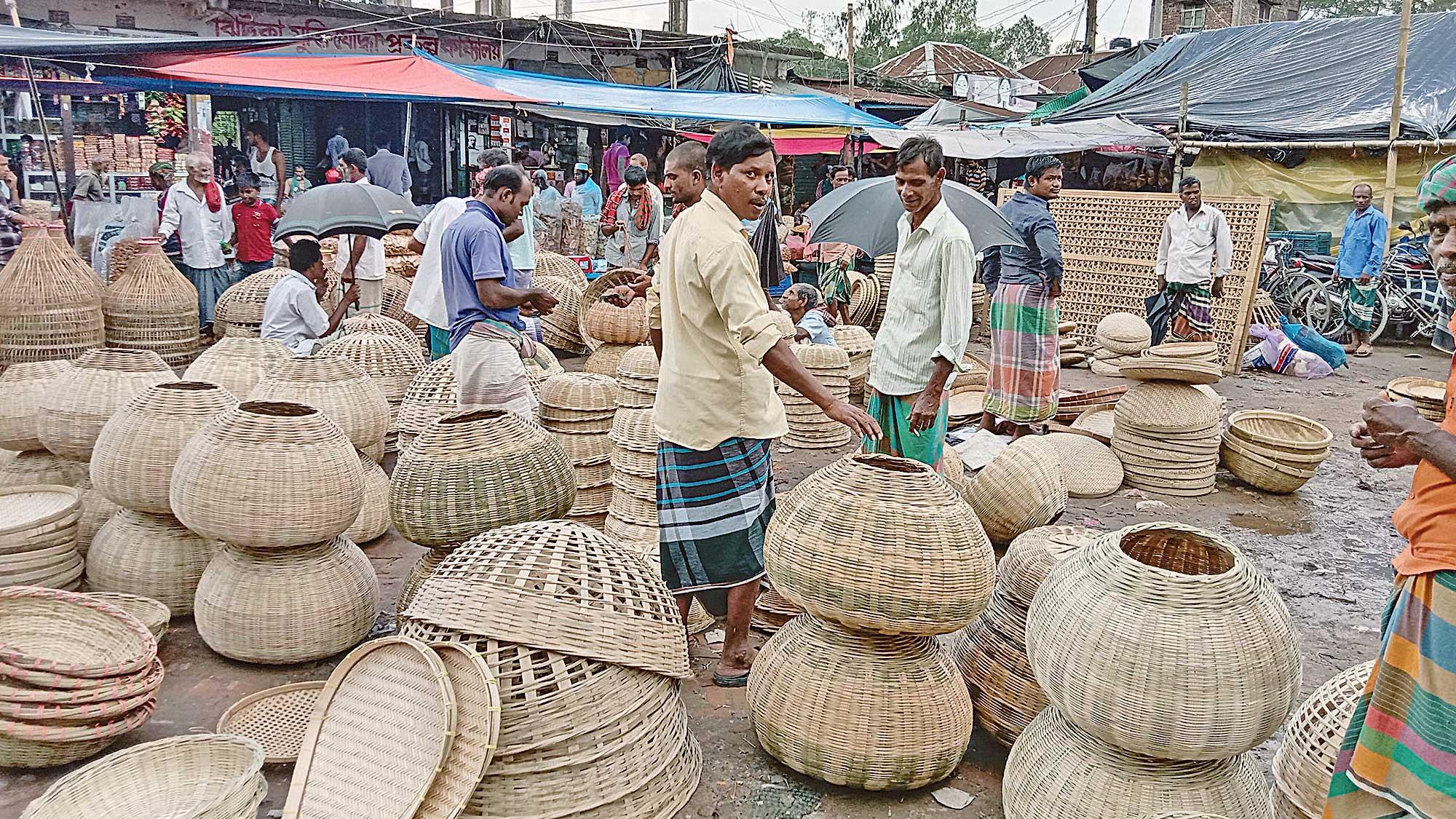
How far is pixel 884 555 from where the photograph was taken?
2953 mm

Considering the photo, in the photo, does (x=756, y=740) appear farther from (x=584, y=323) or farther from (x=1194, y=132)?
(x=1194, y=132)

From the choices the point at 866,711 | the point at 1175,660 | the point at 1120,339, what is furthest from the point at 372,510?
the point at 1120,339

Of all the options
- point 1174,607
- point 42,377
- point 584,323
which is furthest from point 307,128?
point 1174,607

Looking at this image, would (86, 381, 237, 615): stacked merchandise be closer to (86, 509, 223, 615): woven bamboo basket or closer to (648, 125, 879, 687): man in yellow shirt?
(86, 509, 223, 615): woven bamboo basket

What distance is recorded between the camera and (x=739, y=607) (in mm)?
3688

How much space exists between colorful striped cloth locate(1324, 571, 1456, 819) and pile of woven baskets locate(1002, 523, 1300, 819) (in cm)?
33

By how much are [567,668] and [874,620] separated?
90 centimetres

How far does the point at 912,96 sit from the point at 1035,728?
79.5ft

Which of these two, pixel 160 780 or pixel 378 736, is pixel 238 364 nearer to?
pixel 160 780

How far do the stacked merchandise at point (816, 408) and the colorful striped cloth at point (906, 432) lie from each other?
2.65 metres

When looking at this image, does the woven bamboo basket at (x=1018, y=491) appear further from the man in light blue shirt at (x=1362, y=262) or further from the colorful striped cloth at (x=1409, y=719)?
the man in light blue shirt at (x=1362, y=262)

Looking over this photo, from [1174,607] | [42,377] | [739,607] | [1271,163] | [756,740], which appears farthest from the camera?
[1271,163]

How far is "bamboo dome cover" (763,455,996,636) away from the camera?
295 centimetres

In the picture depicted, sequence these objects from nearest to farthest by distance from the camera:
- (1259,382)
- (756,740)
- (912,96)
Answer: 1. (756,740)
2. (1259,382)
3. (912,96)
